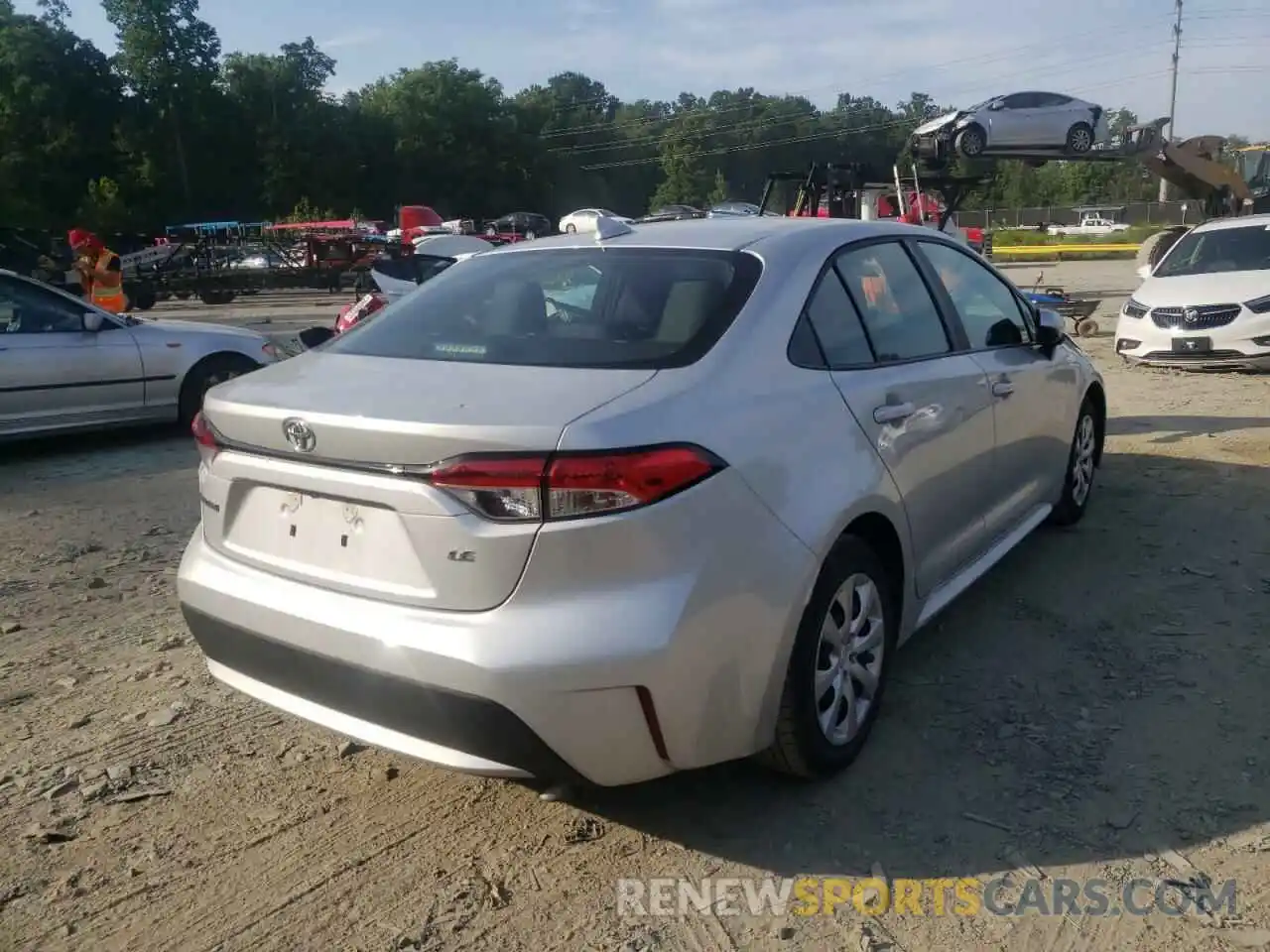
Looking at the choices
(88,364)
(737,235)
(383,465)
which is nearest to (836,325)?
(737,235)

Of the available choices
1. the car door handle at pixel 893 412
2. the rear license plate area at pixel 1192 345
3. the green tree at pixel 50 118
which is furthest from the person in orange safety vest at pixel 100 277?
the green tree at pixel 50 118

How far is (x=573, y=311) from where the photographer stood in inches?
131

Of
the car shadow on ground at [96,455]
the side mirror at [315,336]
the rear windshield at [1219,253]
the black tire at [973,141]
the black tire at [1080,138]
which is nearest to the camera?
the side mirror at [315,336]

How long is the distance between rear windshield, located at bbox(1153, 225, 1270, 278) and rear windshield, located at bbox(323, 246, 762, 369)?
974 cm

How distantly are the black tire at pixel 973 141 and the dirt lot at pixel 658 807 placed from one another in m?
16.9

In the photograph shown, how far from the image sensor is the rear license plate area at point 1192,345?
33.6 ft

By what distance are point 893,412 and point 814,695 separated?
965mm

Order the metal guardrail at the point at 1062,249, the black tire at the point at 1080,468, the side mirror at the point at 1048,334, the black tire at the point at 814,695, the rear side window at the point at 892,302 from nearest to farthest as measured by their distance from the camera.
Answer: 1. the black tire at the point at 814,695
2. the rear side window at the point at 892,302
3. the side mirror at the point at 1048,334
4. the black tire at the point at 1080,468
5. the metal guardrail at the point at 1062,249

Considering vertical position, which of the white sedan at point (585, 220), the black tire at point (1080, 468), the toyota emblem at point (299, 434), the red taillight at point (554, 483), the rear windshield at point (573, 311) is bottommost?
the black tire at point (1080, 468)


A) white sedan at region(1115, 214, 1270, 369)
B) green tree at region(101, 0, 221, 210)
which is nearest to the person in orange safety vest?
white sedan at region(1115, 214, 1270, 369)

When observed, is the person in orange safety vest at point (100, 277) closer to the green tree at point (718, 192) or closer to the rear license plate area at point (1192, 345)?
the rear license plate area at point (1192, 345)

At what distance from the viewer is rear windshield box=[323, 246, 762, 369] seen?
301 cm

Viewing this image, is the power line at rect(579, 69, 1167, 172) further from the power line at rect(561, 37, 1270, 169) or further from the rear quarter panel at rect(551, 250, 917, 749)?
the rear quarter panel at rect(551, 250, 917, 749)

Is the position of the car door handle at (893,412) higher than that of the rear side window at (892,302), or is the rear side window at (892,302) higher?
the rear side window at (892,302)
